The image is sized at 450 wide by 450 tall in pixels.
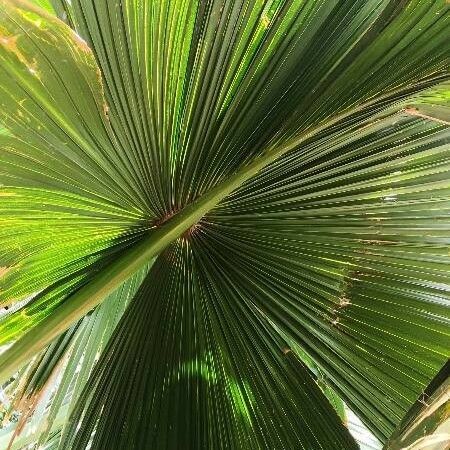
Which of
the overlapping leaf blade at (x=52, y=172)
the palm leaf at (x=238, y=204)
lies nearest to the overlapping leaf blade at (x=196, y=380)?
the palm leaf at (x=238, y=204)

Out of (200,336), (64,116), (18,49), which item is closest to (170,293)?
(200,336)

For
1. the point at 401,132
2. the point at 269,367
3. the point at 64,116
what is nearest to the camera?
the point at 64,116

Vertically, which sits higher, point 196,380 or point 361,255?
point 361,255

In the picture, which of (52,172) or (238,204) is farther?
(238,204)

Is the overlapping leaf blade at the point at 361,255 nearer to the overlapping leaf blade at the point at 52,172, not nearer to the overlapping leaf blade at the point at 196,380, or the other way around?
the overlapping leaf blade at the point at 196,380

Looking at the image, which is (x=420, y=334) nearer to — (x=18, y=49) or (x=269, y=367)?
(x=269, y=367)

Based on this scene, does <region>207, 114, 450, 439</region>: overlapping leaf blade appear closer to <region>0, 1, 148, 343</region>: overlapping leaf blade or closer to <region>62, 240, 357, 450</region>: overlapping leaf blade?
<region>62, 240, 357, 450</region>: overlapping leaf blade

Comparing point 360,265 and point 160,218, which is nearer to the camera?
point 160,218

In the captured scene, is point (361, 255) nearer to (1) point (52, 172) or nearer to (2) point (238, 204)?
(2) point (238, 204)

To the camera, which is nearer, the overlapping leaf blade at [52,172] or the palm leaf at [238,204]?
the overlapping leaf blade at [52,172]

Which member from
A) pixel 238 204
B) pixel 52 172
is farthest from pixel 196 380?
pixel 52 172

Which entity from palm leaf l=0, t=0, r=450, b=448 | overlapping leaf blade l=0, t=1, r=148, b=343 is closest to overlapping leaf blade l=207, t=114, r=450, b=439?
palm leaf l=0, t=0, r=450, b=448
